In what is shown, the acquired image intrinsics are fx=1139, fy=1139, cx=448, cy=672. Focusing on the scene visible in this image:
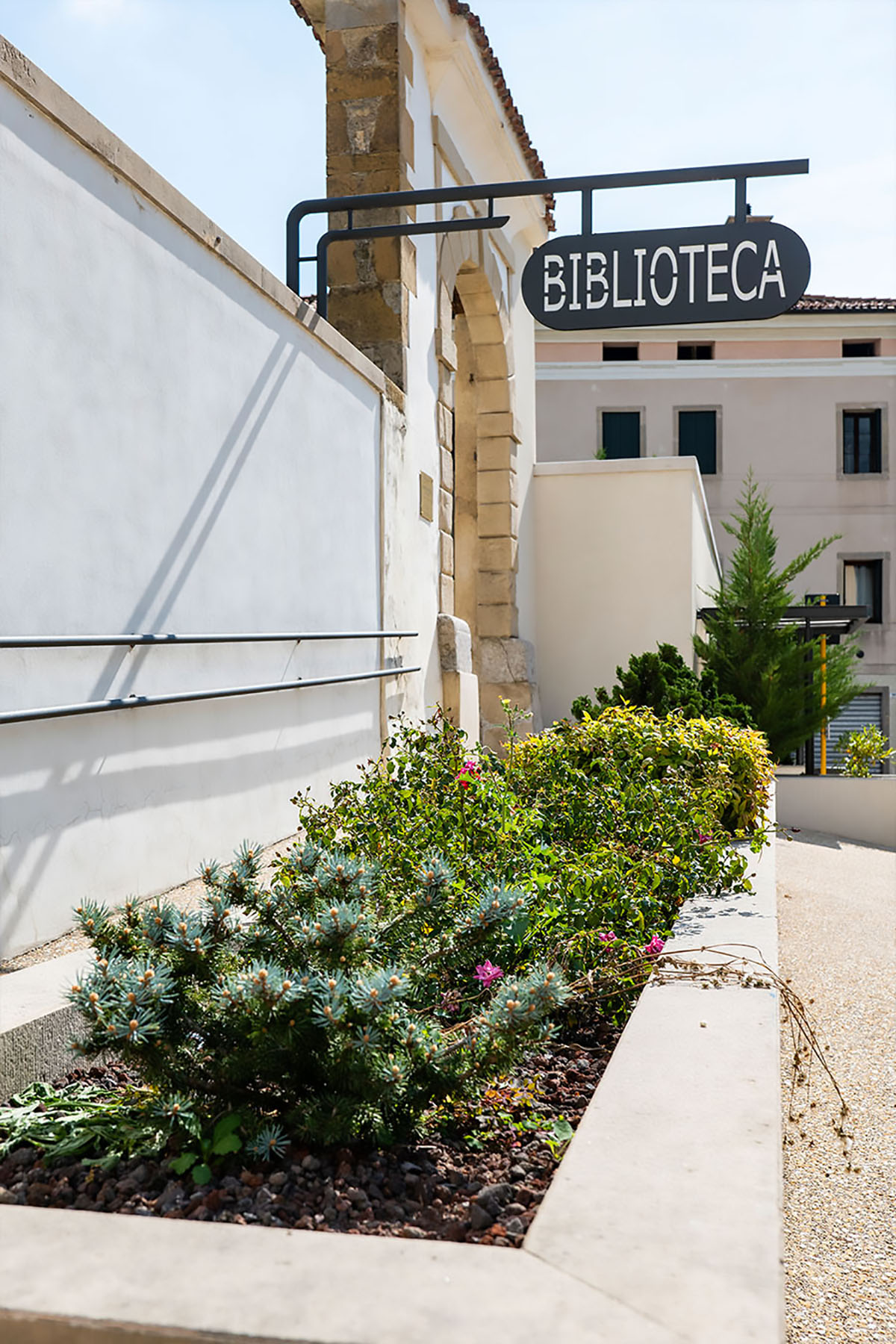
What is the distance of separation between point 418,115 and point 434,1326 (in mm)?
8271

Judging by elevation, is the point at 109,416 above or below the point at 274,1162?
above

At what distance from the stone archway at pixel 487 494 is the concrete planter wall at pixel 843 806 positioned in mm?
2543

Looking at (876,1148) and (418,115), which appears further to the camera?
(418,115)

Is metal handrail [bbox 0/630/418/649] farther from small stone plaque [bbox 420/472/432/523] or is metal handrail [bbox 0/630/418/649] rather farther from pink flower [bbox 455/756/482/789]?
small stone plaque [bbox 420/472/432/523]

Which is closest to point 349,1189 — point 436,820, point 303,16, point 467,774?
point 436,820

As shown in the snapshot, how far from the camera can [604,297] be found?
5758 mm

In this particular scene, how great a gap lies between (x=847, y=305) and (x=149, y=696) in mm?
24877

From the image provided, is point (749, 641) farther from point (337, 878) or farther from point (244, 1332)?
point (244, 1332)

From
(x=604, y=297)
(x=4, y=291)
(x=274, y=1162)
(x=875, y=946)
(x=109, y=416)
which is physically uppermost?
(x=604, y=297)

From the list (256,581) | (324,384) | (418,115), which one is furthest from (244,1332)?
(418,115)

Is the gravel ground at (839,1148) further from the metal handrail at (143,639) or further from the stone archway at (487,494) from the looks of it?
the stone archway at (487,494)

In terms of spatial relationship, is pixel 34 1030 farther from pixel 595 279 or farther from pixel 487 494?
pixel 487 494

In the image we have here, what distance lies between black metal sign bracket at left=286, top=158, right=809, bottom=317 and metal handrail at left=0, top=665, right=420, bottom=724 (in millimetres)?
2128

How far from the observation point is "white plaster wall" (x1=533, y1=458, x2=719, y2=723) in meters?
11.5
